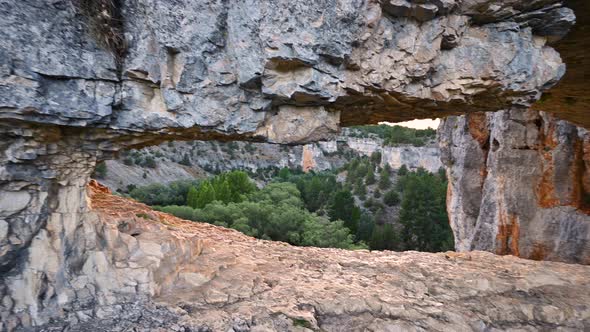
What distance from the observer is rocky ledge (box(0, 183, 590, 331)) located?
13.4 feet

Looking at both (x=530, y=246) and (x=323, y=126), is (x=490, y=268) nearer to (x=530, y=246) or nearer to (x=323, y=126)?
(x=323, y=126)

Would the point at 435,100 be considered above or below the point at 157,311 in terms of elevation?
above

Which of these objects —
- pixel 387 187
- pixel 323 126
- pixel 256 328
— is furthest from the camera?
pixel 387 187

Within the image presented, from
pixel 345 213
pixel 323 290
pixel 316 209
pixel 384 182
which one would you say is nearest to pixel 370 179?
pixel 384 182

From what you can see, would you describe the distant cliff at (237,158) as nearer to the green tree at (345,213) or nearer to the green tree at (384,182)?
the green tree at (345,213)

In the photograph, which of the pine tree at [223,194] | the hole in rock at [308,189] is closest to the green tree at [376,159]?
the hole in rock at [308,189]

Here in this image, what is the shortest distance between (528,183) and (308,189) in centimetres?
2142

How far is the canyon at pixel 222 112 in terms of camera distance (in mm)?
3598

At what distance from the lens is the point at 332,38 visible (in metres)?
3.86

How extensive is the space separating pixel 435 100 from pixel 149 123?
3.13m

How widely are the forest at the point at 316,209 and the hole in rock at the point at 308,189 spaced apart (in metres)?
0.05

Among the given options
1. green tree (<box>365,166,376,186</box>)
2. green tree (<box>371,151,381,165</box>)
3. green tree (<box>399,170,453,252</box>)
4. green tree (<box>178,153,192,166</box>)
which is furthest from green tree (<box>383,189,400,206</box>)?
green tree (<box>178,153,192,166</box>)

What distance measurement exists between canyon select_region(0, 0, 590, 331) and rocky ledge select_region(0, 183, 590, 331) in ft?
0.07

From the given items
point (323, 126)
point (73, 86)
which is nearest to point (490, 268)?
point (323, 126)
